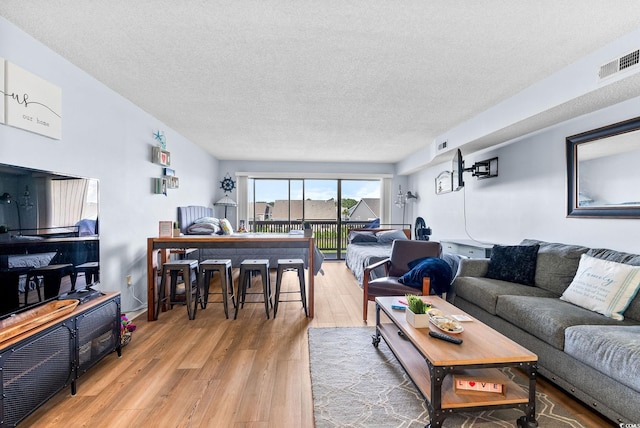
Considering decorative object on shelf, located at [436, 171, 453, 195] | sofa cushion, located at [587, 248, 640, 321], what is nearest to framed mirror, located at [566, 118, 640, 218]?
sofa cushion, located at [587, 248, 640, 321]

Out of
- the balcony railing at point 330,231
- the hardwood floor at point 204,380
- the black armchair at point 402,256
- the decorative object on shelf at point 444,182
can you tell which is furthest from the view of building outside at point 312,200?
the hardwood floor at point 204,380

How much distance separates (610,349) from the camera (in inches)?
67.1

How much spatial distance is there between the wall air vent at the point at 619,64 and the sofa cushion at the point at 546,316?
5.79 feet

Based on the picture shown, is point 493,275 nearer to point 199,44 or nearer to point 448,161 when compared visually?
point 448,161

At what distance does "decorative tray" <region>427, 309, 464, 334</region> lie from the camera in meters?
2.02

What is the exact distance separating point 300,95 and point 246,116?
105cm

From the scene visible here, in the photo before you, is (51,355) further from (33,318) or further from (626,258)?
(626,258)

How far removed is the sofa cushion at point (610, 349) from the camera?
1.59 meters

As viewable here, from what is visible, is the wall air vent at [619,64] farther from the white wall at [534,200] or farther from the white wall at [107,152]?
the white wall at [107,152]

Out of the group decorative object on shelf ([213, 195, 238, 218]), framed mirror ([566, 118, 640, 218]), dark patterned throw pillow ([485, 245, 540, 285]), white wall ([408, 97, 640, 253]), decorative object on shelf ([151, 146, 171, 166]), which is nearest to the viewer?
framed mirror ([566, 118, 640, 218])

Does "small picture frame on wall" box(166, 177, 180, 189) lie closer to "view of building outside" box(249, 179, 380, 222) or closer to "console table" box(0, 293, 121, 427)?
"console table" box(0, 293, 121, 427)

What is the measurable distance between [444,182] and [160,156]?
4.64 meters

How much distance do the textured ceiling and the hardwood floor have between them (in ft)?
8.09

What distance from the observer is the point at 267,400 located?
1988 mm
